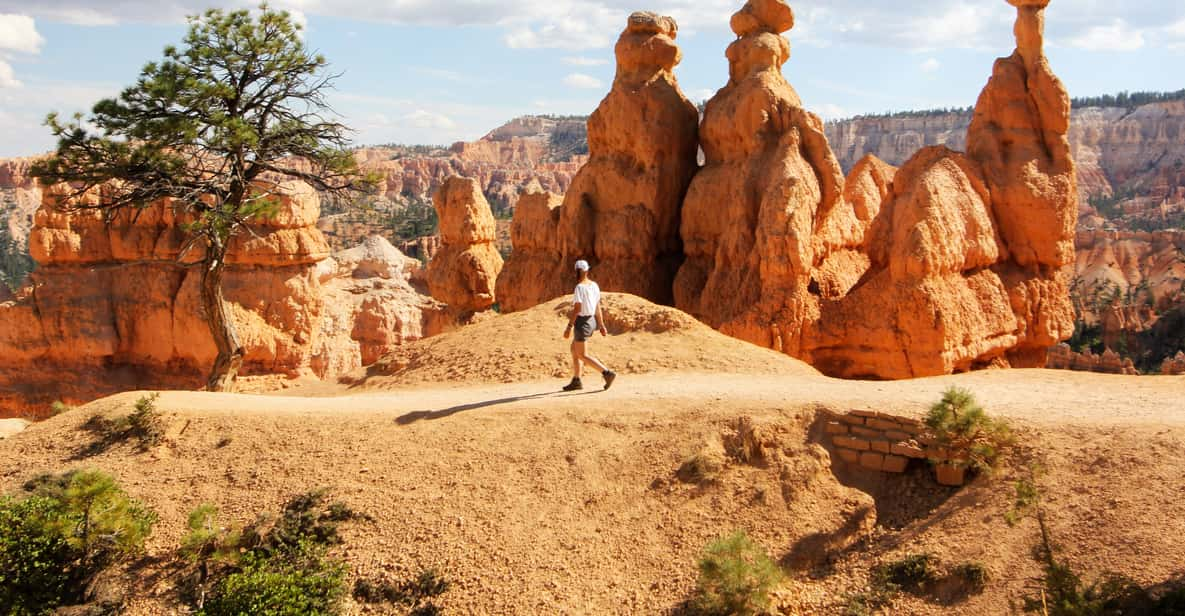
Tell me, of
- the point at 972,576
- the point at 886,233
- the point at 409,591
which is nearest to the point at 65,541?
the point at 409,591

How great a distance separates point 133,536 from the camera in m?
9.73

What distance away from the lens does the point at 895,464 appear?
31.2ft

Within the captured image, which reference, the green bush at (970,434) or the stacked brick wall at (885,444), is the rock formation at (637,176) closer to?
the stacked brick wall at (885,444)

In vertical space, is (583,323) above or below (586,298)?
below

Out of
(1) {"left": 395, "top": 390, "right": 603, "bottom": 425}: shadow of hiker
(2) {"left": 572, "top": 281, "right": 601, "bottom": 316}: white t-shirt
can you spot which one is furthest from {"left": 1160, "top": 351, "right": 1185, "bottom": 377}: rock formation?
(1) {"left": 395, "top": 390, "right": 603, "bottom": 425}: shadow of hiker

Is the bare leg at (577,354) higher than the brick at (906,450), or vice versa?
the bare leg at (577,354)

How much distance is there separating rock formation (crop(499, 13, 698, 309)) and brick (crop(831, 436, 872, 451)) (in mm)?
10535

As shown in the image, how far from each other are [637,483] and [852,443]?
7.85 ft

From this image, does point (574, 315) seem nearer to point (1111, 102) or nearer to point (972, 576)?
point (972, 576)

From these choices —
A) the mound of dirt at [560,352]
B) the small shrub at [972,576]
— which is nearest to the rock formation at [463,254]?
the mound of dirt at [560,352]

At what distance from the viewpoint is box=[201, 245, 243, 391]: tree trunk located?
14.7 meters

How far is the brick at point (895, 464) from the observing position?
9.49 m

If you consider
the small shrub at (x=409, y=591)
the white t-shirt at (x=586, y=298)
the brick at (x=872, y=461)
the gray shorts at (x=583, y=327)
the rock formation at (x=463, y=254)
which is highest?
the rock formation at (x=463, y=254)

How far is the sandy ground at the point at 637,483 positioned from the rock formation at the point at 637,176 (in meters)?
8.13
